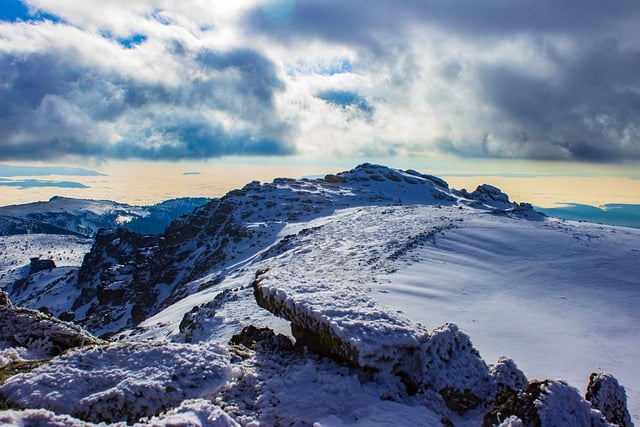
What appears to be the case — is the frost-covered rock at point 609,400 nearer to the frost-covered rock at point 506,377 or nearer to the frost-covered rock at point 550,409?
the frost-covered rock at point 550,409

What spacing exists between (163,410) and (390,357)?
449 centimetres

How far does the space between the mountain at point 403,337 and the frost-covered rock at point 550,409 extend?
2cm

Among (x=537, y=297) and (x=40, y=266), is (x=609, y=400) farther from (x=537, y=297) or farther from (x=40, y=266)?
(x=40, y=266)

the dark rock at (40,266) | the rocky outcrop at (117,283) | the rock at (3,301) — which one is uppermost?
the rock at (3,301)

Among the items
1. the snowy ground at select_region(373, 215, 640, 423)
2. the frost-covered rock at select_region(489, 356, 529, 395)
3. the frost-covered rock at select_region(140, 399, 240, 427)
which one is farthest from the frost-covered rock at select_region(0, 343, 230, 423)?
the snowy ground at select_region(373, 215, 640, 423)

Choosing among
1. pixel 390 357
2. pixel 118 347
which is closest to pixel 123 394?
pixel 118 347

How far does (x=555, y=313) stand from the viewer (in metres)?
20.7

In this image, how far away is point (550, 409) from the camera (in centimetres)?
660

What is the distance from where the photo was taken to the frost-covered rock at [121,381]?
7.07 meters

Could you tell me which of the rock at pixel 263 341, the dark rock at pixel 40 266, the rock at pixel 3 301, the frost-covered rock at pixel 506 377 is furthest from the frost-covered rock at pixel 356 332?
the dark rock at pixel 40 266

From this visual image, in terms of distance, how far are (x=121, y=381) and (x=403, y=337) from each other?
560cm

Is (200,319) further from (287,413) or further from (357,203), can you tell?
(357,203)

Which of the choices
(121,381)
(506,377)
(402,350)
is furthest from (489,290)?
(121,381)

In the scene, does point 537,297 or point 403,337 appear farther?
point 537,297
